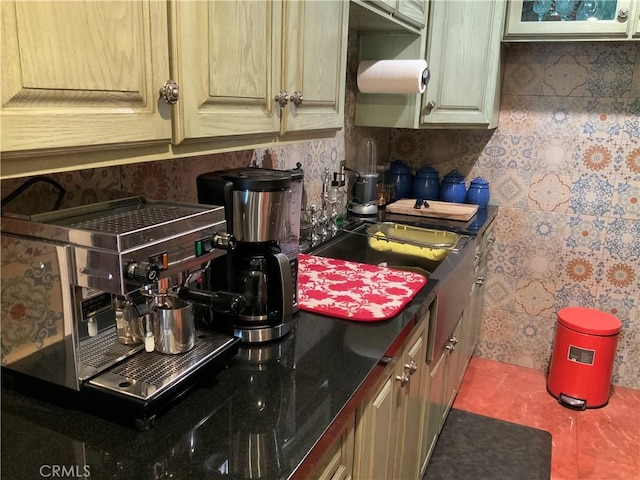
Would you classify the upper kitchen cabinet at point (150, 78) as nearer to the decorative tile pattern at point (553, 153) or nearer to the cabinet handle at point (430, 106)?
the cabinet handle at point (430, 106)

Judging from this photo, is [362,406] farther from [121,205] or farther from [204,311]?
[121,205]

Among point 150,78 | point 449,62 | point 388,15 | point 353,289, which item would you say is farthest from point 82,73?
point 449,62

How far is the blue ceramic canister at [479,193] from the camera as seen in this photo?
2918mm

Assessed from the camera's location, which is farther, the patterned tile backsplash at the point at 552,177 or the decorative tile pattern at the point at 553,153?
the decorative tile pattern at the point at 553,153

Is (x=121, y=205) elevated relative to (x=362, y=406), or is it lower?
elevated

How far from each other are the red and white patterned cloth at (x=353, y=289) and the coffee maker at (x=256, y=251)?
0.22 m

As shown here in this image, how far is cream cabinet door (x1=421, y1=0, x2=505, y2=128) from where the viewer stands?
2.42 meters

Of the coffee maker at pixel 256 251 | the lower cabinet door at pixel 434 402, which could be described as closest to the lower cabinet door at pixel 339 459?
the coffee maker at pixel 256 251

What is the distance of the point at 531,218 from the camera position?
2.95m

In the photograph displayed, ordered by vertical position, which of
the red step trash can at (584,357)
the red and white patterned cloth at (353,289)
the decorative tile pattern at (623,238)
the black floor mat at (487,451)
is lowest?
the black floor mat at (487,451)

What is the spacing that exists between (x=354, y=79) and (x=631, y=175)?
1.50m

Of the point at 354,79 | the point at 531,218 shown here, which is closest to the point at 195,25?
the point at 354,79

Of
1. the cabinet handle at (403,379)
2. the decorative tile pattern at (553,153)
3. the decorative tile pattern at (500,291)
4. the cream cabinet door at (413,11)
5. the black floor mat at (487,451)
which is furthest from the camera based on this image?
the decorative tile pattern at (500,291)

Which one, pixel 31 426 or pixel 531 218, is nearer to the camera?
pixel 31 426
